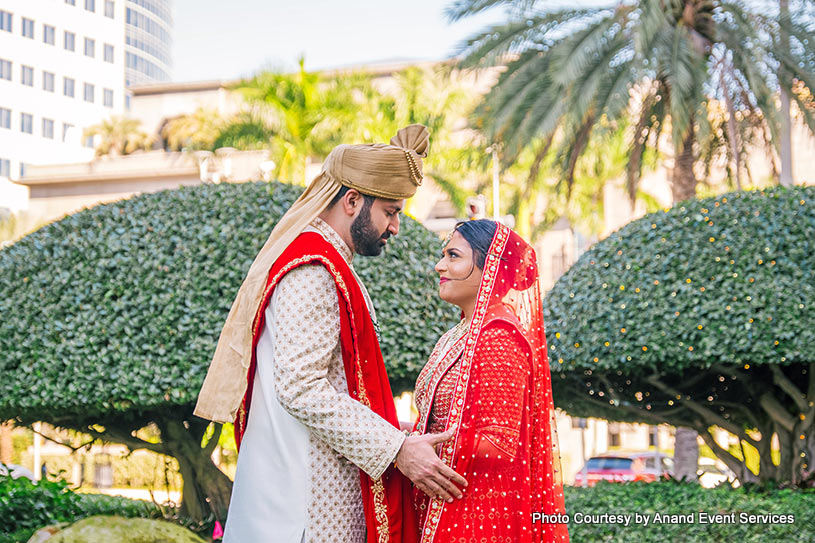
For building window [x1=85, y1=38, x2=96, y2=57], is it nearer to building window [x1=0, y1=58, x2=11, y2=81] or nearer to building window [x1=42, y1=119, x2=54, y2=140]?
building window [x1=42, y1=119, x2=54, y2=140]

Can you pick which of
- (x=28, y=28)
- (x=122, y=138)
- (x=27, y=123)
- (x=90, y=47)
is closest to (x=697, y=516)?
(x=122, y=138)

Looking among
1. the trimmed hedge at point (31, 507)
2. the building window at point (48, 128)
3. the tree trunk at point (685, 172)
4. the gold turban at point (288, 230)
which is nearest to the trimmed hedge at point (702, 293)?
the trimmed hedge at point (31, 507)

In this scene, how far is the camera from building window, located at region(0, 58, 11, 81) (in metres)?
62.3

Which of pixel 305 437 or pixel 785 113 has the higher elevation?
pixel 785 113

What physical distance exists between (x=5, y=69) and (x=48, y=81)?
4.06 meters

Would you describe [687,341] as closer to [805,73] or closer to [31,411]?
[31,411]

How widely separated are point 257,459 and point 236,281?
368 centimetres

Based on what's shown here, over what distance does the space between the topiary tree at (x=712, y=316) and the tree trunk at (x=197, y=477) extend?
9.79 ft

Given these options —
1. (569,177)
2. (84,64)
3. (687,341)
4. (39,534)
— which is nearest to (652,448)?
(569,177)

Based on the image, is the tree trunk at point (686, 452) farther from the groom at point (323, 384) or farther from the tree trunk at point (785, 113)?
the groom at point (323, 384)

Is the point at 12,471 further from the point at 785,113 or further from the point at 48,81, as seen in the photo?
the point at 48,81

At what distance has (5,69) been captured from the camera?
62969mm

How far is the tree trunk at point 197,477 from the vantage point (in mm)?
7566

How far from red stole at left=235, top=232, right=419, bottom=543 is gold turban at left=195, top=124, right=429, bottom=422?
0.06 metres
